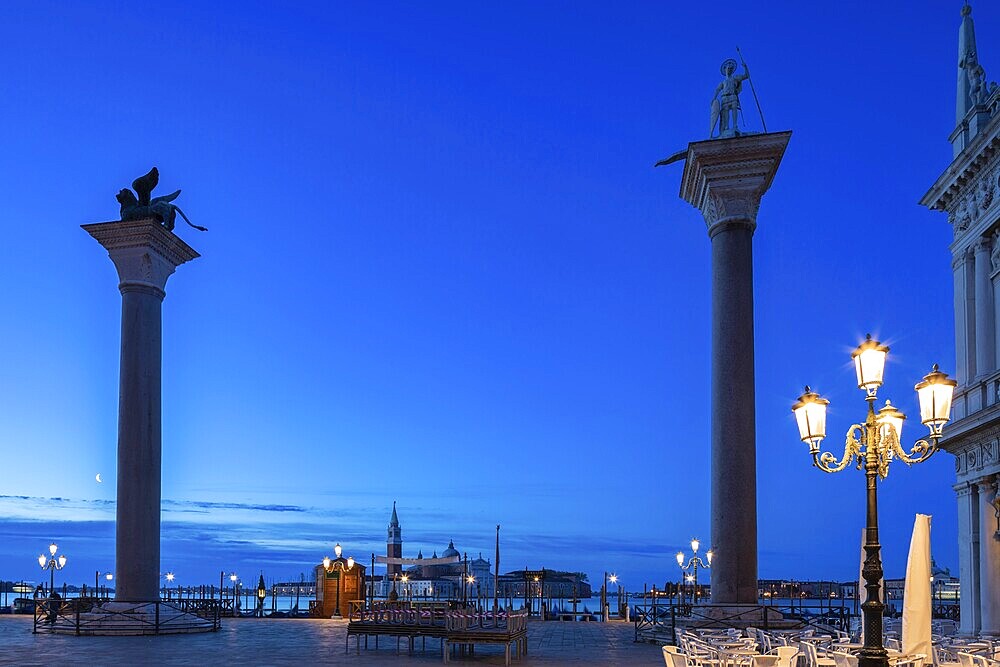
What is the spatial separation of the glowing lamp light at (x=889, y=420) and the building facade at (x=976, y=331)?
14.8 meters

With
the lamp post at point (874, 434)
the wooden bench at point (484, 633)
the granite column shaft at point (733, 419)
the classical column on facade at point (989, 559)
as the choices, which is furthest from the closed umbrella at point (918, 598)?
the classical column on facade at point (989, 559)

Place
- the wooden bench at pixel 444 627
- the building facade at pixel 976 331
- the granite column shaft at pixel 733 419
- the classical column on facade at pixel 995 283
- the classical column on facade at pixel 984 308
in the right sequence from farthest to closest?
the classical column on facade at pixel 984 308
the classical column on facade at pixel 995 283
the building facade at pixel 976 331
the granite column shaft at pixel 733 419
the wooden bench at pixel 444 627

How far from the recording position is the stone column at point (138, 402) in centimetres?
2711

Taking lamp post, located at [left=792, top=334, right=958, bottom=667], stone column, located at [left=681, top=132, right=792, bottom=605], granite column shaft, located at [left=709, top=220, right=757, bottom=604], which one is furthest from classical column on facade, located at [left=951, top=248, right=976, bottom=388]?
lamp post, located at [left=792, top=334, right=958, bottom=667]

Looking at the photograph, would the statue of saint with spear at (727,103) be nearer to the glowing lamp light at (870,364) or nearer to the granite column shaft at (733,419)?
the granite column shaft at (733,419)

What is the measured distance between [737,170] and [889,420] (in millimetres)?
12728

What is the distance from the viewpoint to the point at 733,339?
72.3 ft

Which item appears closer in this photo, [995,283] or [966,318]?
[995,283]

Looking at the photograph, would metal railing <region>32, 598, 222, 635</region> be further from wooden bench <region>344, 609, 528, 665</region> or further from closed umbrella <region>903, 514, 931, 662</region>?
closed umbrella <region>903, 514, 931, 662</region>

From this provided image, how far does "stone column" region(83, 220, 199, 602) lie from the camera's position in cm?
2711

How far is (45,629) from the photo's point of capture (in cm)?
2781

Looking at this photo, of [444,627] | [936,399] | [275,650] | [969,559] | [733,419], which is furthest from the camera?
[969,559]

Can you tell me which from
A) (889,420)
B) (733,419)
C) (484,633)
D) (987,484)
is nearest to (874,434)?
(889,420)

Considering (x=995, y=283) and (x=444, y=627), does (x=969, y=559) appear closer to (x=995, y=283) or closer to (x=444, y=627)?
(x=995, y=283)
